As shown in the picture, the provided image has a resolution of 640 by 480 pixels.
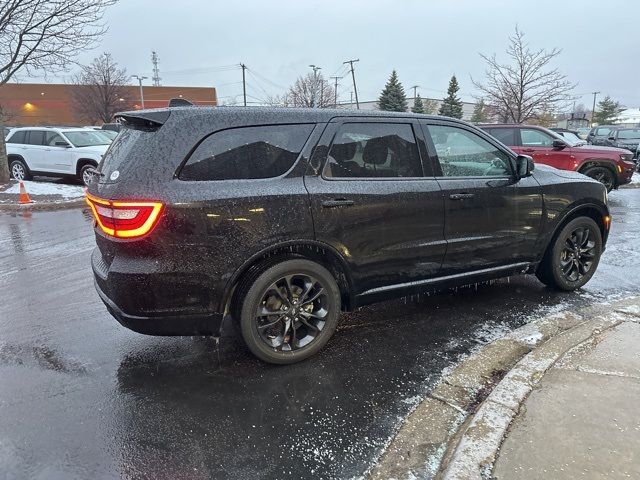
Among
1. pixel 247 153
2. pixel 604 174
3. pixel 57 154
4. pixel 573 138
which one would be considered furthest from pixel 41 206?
pixel 573 138

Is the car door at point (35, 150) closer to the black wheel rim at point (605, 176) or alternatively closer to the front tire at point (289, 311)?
the front tire at point (289, 311)

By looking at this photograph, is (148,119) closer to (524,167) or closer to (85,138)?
(524,167)

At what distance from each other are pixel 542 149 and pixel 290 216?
10.3m

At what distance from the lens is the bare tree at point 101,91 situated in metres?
40.6

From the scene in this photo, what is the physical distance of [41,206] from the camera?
10984 mm

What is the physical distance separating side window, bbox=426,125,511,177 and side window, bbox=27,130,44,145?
13.8 metres

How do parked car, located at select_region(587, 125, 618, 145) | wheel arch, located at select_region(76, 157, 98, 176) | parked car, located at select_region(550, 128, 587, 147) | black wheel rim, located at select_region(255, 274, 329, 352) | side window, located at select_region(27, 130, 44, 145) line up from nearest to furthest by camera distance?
black wheel rim, located at select_region(255, 274, 329, 352)
parked car, located at select_region(550, 128, 587, 147)
wheel arch, located at select_region(76, 157, 98, 176)
side window, located at select_region(27, 130, 44, 145)
parked car, located at select_region(587, 125, 618, 145)

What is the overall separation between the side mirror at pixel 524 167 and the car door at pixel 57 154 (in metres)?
12.8

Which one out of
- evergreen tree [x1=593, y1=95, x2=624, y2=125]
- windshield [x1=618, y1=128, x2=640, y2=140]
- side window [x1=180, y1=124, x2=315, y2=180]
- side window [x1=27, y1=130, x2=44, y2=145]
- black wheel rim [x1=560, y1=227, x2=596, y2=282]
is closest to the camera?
side window [x1=180, y1=124, x2=315, y2=180]

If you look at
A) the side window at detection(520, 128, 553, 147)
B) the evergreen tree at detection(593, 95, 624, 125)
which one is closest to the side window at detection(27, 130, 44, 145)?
the side window at detection(520, 128, 553, 147)

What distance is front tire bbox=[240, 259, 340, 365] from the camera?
329 cm

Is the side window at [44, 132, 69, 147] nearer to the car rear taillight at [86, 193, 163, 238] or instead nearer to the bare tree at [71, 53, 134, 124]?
the car rear taillight at [86, 193, 163, 238]

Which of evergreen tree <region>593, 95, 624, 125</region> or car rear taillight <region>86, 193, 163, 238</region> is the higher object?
evergreen tree <region>593, 95, 624, 125</region>

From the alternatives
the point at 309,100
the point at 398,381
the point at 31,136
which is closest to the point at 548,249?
the point at 398,381
